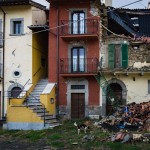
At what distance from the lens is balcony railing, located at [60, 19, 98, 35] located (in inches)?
1329

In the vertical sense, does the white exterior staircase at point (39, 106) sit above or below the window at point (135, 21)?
below

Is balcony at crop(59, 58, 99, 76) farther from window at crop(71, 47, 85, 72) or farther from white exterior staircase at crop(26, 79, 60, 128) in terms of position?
white exterior staircase at crop(26, 79, 60, 128)

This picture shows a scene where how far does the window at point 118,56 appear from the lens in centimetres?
3406

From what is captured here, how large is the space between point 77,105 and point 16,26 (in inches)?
331

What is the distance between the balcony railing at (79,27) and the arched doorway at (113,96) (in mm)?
A: 4729

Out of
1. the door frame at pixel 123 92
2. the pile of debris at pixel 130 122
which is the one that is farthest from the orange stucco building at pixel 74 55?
the pile of debris at pixel 130 122

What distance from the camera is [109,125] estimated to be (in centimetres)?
2748

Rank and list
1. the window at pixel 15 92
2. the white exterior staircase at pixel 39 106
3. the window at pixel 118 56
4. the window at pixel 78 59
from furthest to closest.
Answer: the window at pixel 15 92
the window at pixel 78 59
the window at pixel 118 56
the white exterior staircase at pixel 39 106

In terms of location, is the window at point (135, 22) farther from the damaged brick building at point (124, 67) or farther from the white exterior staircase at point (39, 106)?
the white exterior staircase at point (39, 106)

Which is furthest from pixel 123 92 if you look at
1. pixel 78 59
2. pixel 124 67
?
pixel 78 59

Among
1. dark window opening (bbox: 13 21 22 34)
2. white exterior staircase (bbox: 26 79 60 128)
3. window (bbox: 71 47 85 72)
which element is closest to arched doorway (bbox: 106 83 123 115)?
window (bbox: 71 47 85 72)

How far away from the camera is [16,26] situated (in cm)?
3600

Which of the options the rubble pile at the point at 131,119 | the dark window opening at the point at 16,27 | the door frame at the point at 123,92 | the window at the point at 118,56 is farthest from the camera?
the dark window opening at the point at 16,27

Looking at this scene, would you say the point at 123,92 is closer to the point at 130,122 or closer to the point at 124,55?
the point at 124,55
